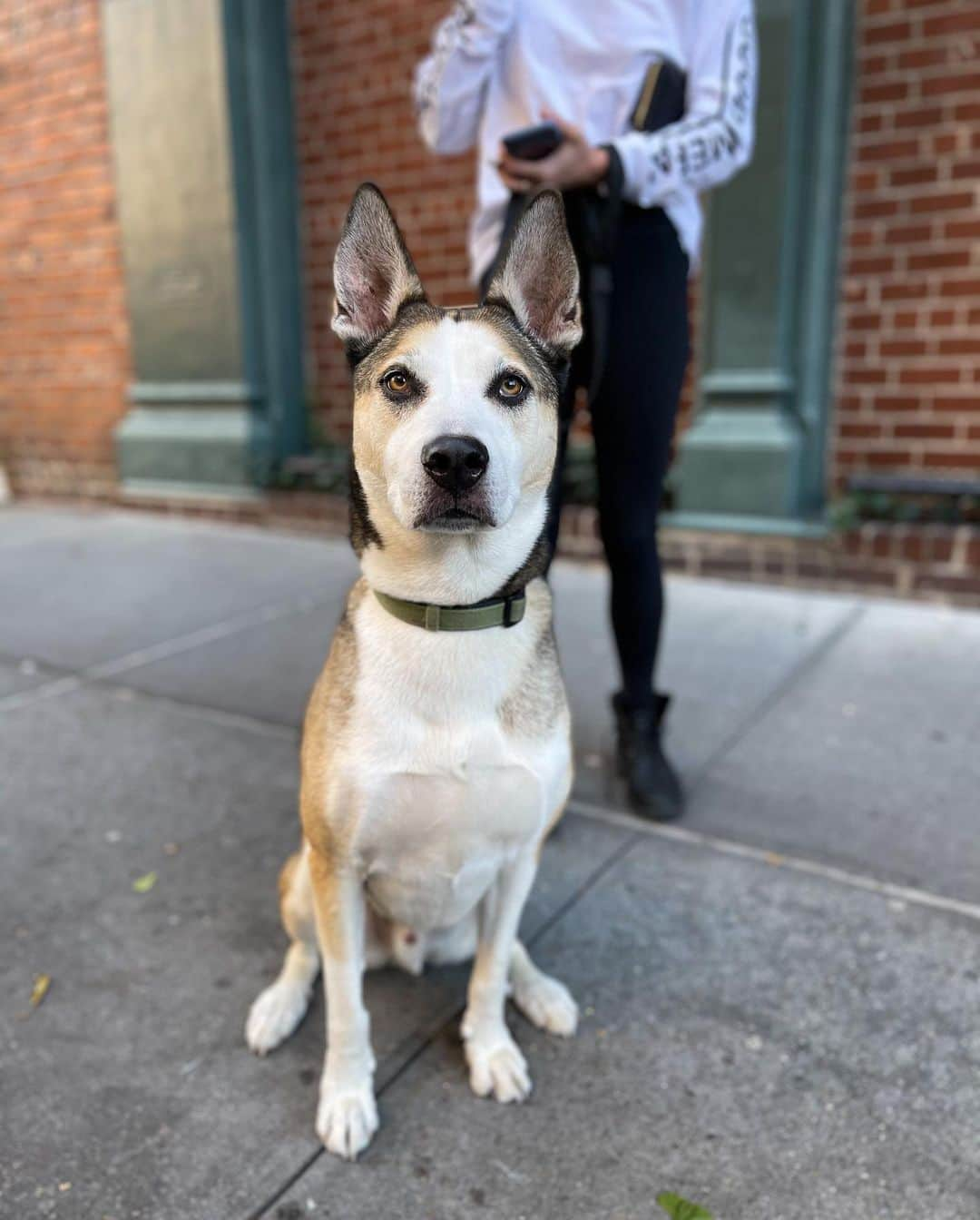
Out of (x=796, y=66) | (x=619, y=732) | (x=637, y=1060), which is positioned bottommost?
(x=637, y=1060)

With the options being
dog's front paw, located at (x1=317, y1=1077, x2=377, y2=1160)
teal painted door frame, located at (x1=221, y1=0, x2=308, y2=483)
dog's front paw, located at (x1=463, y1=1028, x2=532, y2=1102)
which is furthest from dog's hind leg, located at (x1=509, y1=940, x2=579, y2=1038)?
teal painted door frame, located at (x1=221, y1=0, x2=308, y2=483)

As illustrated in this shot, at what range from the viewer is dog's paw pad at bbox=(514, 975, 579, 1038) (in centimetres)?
203

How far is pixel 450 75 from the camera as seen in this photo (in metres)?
2.60

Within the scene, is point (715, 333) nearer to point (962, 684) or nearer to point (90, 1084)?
point (962, 684)

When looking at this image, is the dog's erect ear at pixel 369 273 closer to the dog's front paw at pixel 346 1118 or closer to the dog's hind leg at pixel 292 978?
the dog's hind leg at pixel 292 978

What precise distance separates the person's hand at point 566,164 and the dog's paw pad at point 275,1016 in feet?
6.09

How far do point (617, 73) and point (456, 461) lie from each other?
1611mm

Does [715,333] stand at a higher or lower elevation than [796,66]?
lower

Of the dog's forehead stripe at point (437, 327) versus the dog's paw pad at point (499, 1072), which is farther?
the dog's paw pad at point (499, 1072)

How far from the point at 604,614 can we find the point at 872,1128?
9.61 feet

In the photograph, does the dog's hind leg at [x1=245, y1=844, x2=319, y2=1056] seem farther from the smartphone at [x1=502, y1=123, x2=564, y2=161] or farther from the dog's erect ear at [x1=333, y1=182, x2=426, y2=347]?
the smartphone at [x1=502, y1=123, x2=564, y2=161]

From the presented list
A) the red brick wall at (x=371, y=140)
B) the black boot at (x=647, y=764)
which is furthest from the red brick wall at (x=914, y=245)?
the black boot at (x=647, y=764)

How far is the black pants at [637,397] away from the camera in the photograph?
102 inches

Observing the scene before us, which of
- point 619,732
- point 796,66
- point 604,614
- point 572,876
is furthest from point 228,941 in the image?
point 796,66
